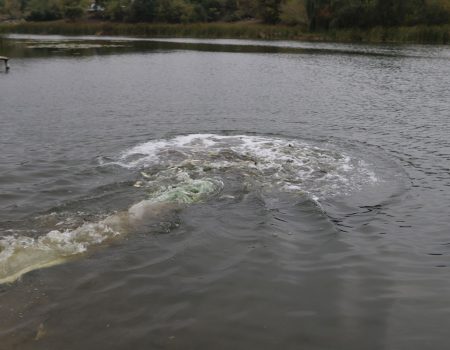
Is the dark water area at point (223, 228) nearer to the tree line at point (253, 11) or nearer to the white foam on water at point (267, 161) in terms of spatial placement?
the white foam on water at point (267, 161)

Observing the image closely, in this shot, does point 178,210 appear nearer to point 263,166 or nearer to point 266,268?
point 266,268

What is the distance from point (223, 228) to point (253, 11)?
130m

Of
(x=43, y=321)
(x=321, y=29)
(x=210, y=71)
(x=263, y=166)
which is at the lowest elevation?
(x=43, y=321)

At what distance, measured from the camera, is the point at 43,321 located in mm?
7039

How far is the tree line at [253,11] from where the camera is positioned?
91.6m

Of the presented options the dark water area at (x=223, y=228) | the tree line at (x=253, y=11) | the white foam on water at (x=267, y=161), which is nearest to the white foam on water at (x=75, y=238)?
the dark water area at (x=223, y=228)

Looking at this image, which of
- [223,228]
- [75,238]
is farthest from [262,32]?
[75,238]

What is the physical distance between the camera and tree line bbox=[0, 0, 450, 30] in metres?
91.6

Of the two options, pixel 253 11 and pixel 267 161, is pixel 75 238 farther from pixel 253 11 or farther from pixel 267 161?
pixel 253 11

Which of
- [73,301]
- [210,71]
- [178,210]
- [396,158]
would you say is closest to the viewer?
[73,301]

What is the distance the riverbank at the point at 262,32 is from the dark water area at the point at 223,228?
198 ft

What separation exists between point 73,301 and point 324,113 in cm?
1993

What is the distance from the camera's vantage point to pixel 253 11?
130250 mm

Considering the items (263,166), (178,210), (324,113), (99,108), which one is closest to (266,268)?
(178,210)
